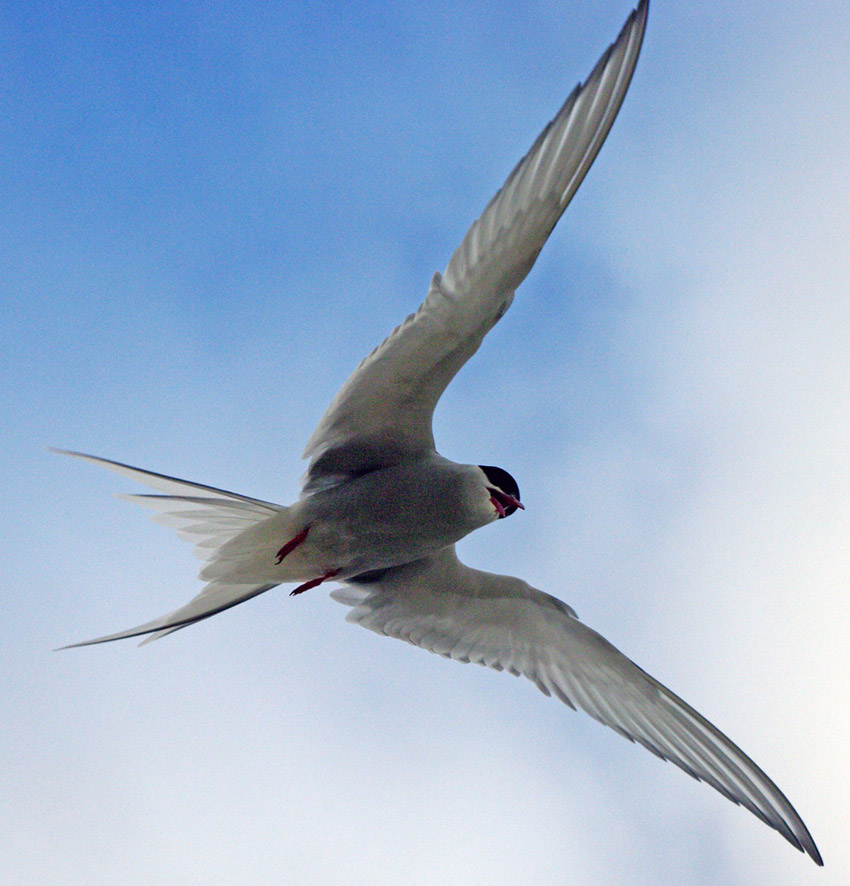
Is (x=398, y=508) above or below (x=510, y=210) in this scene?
below

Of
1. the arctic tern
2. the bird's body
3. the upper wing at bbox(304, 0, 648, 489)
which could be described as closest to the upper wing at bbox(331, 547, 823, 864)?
the arctic tern

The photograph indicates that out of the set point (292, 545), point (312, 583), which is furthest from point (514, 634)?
point (292, 545)

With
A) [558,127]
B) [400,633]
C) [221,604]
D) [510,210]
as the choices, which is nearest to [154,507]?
[221,604]

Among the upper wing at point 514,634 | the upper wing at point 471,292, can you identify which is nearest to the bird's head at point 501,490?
the upper wing at point 471,292

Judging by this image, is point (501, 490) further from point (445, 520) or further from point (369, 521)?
point (369, 521)

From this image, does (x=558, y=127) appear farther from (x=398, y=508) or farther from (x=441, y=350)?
(x=398, y=508)

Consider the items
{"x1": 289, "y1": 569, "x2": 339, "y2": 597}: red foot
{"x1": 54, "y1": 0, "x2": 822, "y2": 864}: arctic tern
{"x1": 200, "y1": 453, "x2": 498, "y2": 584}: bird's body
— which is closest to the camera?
{"x1": 54, "y1": 0, "x2": 822, "y2": 864}: arctic tern

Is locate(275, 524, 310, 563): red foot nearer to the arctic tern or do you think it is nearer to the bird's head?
the arctic tern

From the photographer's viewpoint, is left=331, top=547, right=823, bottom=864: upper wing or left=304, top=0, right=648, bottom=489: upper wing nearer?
left=304, top=0, right=648, bottom=489: upper wing
